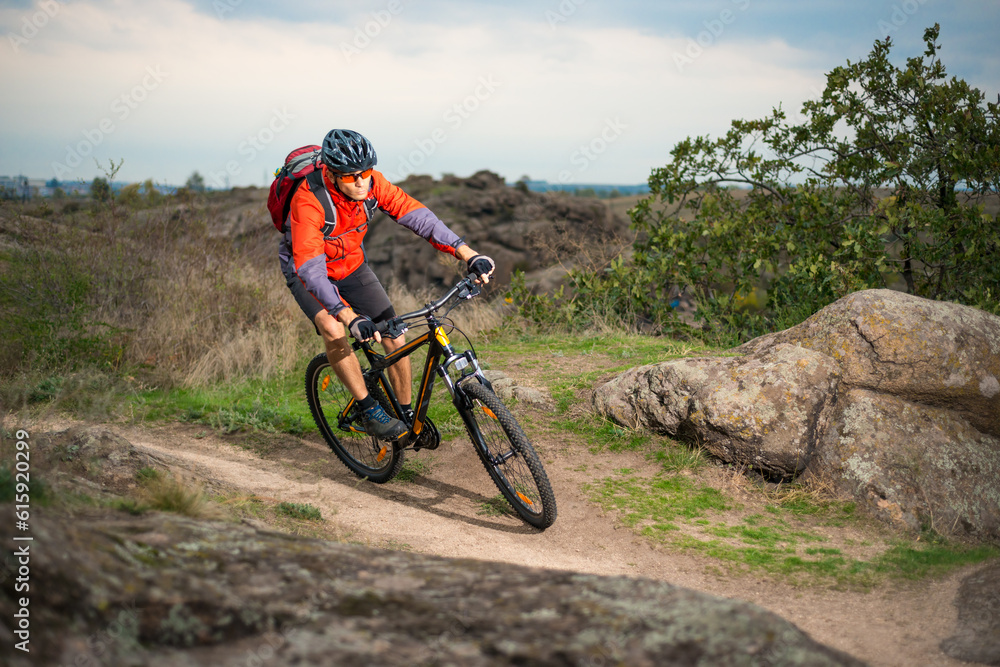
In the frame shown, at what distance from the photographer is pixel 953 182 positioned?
27.1ft

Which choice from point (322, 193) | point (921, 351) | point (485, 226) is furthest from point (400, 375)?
point (485, 226)

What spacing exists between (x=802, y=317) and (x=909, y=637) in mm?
6087

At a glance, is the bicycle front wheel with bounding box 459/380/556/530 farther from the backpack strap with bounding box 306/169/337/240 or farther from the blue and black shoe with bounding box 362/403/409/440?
the backpack strap with bounding box 306/169/337/240

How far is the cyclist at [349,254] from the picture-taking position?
4.65m

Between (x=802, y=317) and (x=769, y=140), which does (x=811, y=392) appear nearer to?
(x=802, y=317)

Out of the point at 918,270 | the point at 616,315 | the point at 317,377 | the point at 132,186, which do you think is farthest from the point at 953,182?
Answer: the point at 132,186

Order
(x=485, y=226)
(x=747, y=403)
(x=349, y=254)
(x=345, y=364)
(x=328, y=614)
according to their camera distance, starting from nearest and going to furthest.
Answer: (x=328, y=614), (x=345, y=364), (x=349, y=254), (x=747, y=403), (x=485, y=226)

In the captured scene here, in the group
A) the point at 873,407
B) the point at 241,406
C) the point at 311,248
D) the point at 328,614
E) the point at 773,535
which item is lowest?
the point at 241,406

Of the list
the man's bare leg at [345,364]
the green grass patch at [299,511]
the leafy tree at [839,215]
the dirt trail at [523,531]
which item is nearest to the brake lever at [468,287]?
the man's bare leg at [345,364]

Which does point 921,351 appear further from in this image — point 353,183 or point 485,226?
point 485,226

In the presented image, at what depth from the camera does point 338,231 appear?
5.05 metres

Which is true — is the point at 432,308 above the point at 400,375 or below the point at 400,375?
above

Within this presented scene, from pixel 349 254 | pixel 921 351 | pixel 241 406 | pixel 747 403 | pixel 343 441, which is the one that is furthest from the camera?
pixel 241 406

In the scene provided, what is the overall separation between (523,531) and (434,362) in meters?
1.30
